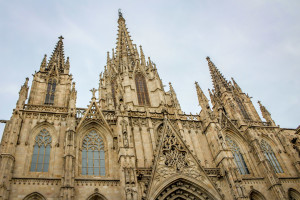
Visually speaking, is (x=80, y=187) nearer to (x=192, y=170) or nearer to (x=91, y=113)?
(x=91, y=113)

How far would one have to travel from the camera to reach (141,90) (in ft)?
95.4

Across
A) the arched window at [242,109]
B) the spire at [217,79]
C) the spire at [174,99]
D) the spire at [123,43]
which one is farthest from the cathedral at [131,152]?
the spire at [123,43]

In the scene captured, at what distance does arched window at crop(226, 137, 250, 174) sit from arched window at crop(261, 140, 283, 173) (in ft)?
9.18

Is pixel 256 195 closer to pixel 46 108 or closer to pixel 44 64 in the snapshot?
pixel 46 108

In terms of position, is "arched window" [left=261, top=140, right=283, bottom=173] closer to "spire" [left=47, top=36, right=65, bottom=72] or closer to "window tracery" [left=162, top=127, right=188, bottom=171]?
"window tracery" [left=162, top=127, right=188, bottom=171]

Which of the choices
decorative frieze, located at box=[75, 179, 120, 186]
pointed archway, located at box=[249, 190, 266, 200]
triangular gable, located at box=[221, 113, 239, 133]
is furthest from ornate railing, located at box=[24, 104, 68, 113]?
pointed archway, located at box=[249, 190, 266, 200]

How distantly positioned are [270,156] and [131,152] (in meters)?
14.2

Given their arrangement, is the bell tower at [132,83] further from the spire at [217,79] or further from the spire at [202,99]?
the spire at [217,79]

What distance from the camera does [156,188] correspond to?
59.0 ft

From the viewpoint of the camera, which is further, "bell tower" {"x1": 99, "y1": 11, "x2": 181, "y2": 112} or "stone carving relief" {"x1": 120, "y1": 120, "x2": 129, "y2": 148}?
"bell tower" {"x1": 99, "y1": 11, "x2": 181, "y2": 112}

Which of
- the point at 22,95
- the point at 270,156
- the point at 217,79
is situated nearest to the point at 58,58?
the point at 22,95

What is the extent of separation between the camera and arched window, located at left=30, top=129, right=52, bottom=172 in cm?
1815

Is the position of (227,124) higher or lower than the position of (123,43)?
lower

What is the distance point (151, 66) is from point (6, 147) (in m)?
18.7
